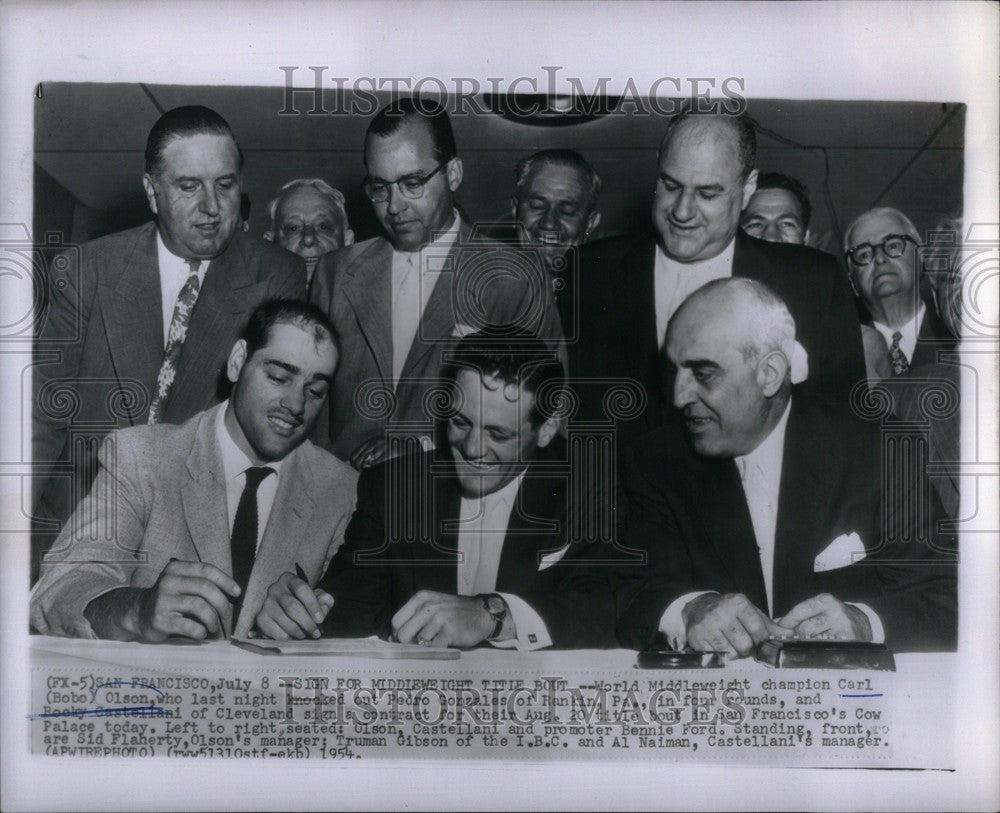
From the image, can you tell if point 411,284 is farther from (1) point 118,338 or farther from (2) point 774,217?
(2) point 774,217

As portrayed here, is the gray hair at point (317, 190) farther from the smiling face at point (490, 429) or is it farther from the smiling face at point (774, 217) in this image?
the smiling face at point (774, 217)

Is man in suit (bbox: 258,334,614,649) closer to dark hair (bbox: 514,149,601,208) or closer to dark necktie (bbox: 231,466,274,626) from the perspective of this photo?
dark necktie (bbox: 231,466,274,626)

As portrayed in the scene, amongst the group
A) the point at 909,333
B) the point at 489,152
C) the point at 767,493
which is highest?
the point at 489,152

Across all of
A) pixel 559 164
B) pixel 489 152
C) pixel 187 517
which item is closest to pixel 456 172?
pixel 489 152

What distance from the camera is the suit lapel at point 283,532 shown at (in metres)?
2.31

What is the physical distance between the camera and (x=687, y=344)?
231 cm

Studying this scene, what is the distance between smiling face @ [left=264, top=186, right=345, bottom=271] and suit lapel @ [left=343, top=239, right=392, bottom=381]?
0.08 m

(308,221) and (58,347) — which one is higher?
(308,221)

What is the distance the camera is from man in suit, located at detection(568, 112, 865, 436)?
7.63 feet

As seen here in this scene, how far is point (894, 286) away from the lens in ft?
7.74

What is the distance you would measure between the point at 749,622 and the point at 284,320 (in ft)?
4.54

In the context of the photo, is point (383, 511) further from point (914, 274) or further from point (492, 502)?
point (914, 274)

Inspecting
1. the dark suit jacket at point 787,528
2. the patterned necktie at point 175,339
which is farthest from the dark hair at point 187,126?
the dark suit jacket at point 787,528

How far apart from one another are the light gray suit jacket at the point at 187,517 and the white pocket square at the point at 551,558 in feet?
1.62
